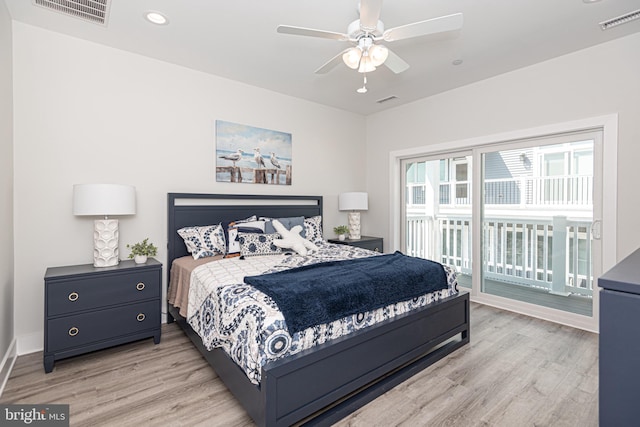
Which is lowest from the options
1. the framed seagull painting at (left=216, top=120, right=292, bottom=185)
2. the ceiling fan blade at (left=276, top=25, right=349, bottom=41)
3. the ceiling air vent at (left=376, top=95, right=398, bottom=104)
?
the framed seagull painting at (left=216, top=120, right=292, bottom=185)

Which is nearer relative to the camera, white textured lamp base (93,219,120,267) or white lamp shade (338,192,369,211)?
white textured lamp base (93,219,120,267)

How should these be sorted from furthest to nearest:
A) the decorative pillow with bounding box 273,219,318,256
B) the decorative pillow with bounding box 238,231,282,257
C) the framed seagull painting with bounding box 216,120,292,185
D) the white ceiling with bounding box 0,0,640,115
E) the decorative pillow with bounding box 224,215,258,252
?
the framed seagull painting with bounding box 216,120,292,185, the decorative pillow with bounding box 224,215,258,252, the decorative pillow with bounding box 273,219,318,256, the decorative pillow with bounding box 238,231,282,257, the white ceiling with bounding box 0,0,640,115

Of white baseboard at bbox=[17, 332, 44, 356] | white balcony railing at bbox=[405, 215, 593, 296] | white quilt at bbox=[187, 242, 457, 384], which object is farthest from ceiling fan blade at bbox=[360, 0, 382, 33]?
white baseboard at bbox=[17, 332, 44, 356]

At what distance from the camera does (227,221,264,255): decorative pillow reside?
3332 mm

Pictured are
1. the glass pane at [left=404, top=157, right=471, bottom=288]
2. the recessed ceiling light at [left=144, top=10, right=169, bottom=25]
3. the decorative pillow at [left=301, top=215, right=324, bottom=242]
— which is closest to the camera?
the recessed ceiling light at [left=144, top=10, right=169, bottom=25]

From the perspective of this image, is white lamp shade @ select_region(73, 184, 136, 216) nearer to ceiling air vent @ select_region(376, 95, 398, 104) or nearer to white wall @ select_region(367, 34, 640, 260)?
ceiling air vent @ select_region(376, 95, 398, 104)

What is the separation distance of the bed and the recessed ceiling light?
2613 millimetres

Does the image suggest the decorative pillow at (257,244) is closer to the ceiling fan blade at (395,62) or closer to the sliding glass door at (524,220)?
the ceiling fan blade at (395,62)

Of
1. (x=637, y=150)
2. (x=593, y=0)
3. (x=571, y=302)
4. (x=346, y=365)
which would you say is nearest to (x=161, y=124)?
(x=346, y=365)

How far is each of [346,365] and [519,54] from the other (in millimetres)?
3426

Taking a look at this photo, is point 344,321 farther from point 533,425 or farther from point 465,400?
point 533,425

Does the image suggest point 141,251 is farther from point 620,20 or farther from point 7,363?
point 620,20

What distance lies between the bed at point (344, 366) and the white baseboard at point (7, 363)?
47.6 inches

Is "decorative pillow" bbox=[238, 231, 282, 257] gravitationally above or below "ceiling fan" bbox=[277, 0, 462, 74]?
below
